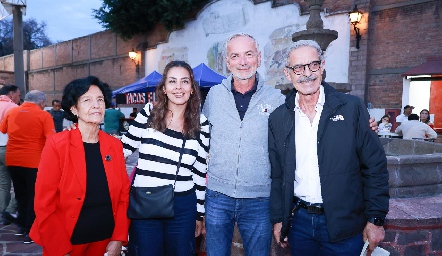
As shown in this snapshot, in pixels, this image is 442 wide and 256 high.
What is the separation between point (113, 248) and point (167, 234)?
0.39 metres

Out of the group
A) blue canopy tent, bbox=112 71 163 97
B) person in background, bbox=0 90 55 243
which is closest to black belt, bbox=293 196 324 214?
person in background, bbox=0 90 55 243

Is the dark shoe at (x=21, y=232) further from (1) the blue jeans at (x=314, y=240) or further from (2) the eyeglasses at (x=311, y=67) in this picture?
(2) the eyeglasses at (x=311, y=67)

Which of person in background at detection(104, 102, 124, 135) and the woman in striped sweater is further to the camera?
person in background at detection(104, 102, 124, 135)

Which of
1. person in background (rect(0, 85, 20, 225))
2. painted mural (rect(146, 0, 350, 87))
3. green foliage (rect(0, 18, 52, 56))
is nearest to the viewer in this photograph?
person in background (rect(0, 85, 20, 225))

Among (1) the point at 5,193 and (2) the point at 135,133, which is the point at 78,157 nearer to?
(2) the point at 135,133

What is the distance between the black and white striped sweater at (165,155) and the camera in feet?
7.86

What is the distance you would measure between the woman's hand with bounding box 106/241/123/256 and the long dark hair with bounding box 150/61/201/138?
0.88 meters

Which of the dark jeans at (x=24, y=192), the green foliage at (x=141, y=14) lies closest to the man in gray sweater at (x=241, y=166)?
the dark jeans at (x=24, y=192)

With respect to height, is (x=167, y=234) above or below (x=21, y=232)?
above

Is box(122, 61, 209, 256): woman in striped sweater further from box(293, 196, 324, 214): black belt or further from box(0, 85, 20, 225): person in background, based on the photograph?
box(0, 85, 20, 225): person in background

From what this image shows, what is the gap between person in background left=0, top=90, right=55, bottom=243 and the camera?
4586mm

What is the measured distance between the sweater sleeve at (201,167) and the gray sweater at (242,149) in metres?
0.06

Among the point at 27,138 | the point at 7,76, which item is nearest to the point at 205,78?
the point at 27,138

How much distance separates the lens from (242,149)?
2406 mm
